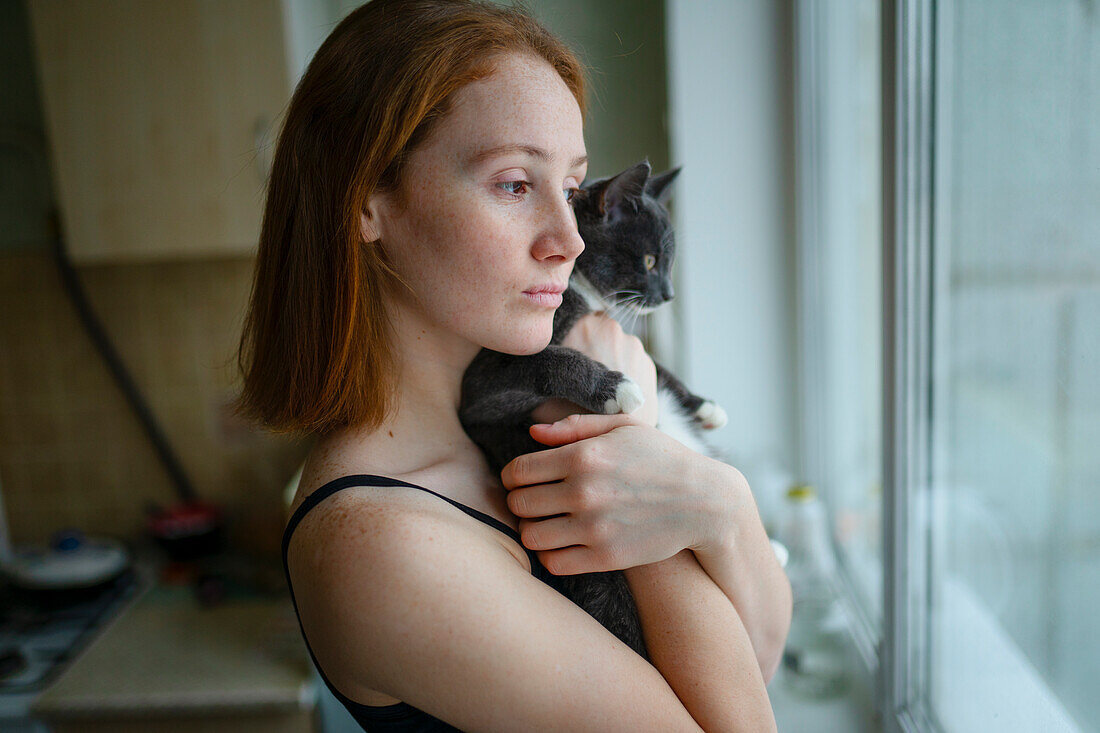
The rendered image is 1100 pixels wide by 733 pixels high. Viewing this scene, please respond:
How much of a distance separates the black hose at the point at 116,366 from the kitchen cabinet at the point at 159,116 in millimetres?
428

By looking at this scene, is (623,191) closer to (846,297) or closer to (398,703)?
(398,703)

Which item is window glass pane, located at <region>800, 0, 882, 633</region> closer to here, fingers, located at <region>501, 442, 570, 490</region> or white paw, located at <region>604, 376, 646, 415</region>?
white paw, located at <region>604, 376, 646, 415</region>

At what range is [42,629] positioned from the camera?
1941 mm

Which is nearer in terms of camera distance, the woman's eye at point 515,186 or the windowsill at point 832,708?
the woman's eye at point 515,186

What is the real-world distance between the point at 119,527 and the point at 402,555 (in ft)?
7.48

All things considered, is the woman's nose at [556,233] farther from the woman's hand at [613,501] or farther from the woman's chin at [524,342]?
the woman's hand at [613,501]

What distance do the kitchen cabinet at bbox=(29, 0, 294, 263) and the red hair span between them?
1.17 m

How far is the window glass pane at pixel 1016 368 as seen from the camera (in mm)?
728

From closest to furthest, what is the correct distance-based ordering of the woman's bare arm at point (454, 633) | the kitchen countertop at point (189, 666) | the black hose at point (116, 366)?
the woman's bare arm at point (454, 633), the kitchen countertop at point (189, 666), the black hose at point (116, 366)

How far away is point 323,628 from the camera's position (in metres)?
0.59

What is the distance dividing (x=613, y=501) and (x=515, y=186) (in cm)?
30

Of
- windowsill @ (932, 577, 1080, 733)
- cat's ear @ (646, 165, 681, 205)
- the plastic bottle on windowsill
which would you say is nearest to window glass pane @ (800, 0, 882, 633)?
the plastic bottle on windowsill

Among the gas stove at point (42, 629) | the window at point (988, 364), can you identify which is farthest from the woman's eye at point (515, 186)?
the gas stove at point (42, 629)

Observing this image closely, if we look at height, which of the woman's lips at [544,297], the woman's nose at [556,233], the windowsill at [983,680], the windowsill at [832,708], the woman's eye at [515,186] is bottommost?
the windowsill at [832,708]
